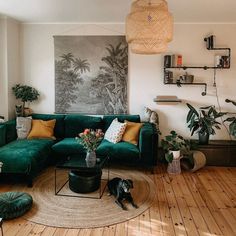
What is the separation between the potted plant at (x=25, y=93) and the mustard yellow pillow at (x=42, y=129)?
450mm

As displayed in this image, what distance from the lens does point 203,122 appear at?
173 inches

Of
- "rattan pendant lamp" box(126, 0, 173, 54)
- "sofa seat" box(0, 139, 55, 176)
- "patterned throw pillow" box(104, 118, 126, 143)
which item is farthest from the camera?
"patterned throw pillow" box(104, 118, 126, 143)

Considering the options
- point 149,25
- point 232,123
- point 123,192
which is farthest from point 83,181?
point 232,123

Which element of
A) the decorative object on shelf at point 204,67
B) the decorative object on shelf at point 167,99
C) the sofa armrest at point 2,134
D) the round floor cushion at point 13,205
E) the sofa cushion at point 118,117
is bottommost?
the round floor cushion at point 13,205

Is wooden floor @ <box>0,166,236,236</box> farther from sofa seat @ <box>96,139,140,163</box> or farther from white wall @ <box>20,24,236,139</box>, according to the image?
white wall @ <box>20,24,236,139</box>

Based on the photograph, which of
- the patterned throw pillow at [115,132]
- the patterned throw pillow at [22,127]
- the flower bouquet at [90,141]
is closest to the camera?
the flower bouquet at [90,141]

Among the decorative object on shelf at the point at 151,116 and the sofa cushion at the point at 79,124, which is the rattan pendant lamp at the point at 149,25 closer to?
the decorative object on shelf at the point at 151,116

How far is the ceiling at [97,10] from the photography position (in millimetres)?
3574

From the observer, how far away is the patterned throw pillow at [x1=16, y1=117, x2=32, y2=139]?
14.6 feet

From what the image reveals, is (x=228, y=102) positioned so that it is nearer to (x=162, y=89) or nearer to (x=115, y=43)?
(x=162, y=89)

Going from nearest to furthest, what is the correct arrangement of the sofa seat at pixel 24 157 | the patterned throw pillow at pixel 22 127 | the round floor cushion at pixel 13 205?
the round floor cushion at pixel 13 205 < the sofa seat at pixel 24 157 < the patterned throw pillow at pixel 22 127

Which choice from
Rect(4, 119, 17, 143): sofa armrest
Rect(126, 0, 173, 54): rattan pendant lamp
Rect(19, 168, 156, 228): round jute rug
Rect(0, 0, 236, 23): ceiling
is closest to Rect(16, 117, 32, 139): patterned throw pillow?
Rect(4, 119, 17, 143): sofa armrest

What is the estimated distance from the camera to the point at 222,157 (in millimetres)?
4551

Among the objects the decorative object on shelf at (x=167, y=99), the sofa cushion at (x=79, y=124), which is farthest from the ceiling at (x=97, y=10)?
the sofa cushion at (x=79, y=124)
